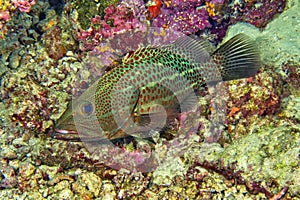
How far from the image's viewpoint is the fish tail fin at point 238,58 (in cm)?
393

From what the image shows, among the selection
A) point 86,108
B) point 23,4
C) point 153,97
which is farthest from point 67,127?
point 23,4

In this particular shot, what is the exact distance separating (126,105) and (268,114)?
7.10 ft

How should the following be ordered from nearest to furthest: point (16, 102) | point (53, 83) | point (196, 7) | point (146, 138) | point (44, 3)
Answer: point (146, 138) → point (16, 102) → point (53, 83) → point (196, 7) → point (44, 3)

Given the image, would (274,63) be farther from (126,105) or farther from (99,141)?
(99,141)

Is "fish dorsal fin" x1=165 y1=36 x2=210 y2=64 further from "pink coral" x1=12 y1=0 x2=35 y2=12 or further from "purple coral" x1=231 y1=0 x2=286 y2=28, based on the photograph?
"pink coral" x1=12 y1=0 x2=35 y2=12

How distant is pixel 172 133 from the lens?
4223mm

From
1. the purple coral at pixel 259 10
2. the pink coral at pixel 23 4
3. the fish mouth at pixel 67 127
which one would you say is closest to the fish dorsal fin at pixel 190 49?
the fish mouth at pixel 67 127

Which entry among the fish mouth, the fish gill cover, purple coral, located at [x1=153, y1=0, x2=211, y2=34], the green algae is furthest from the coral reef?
the fish mouth

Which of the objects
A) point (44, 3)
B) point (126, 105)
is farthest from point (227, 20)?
point (44, 3)

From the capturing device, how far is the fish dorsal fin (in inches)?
152

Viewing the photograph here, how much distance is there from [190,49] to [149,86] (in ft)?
2.78

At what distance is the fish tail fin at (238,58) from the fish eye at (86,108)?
6.10 ft

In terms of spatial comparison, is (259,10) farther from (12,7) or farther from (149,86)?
(12,7)

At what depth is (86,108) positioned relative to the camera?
342 centimetres
